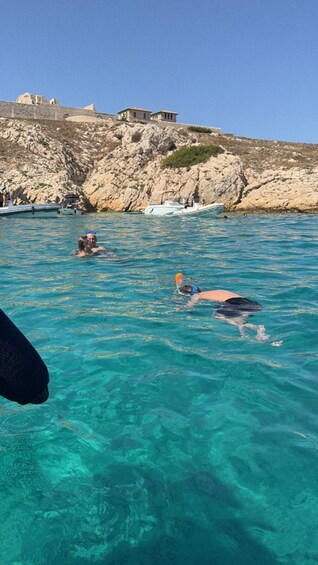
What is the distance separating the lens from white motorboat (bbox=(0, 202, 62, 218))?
2955 centimetres

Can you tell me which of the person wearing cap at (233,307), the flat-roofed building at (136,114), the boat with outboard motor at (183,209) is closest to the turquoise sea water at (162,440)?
the person wearing cap at (233,307)

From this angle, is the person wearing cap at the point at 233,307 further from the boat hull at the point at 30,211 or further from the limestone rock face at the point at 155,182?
the limestone rock face at the point at 155,182

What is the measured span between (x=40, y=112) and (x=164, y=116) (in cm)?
2351

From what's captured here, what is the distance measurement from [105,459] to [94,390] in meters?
1.23

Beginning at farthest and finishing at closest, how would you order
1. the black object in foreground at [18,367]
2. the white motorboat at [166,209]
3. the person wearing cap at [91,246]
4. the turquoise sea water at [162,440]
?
the white motorboat at [166,209], the person wearing cap at [91,246], the turquoise sea water at [162,440], the black object in foreground at [18,367]

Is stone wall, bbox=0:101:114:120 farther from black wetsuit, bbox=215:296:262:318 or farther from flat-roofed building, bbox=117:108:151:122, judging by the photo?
black wetsuit, bbox=215:296:262:318

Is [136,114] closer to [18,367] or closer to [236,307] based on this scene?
[236,307]

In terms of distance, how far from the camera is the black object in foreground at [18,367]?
58.9 inches

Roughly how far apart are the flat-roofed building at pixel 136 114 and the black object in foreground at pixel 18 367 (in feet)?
242

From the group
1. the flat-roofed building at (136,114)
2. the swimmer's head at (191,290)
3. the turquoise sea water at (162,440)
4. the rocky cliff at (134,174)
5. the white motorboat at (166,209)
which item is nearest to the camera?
the turquoise sea water at (162,440)

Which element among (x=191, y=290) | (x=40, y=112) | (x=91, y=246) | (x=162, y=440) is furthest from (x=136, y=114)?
(x=162, y=440)

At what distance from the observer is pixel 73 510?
266cm

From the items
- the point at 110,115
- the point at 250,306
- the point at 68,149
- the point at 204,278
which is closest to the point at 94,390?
the point at 250,306

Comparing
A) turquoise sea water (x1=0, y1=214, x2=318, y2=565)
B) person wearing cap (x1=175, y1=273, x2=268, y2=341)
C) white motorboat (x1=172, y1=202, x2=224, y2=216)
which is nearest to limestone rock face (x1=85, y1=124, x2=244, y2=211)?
white motorboat (x1=172, y1=202, x2=224, y2=216)
